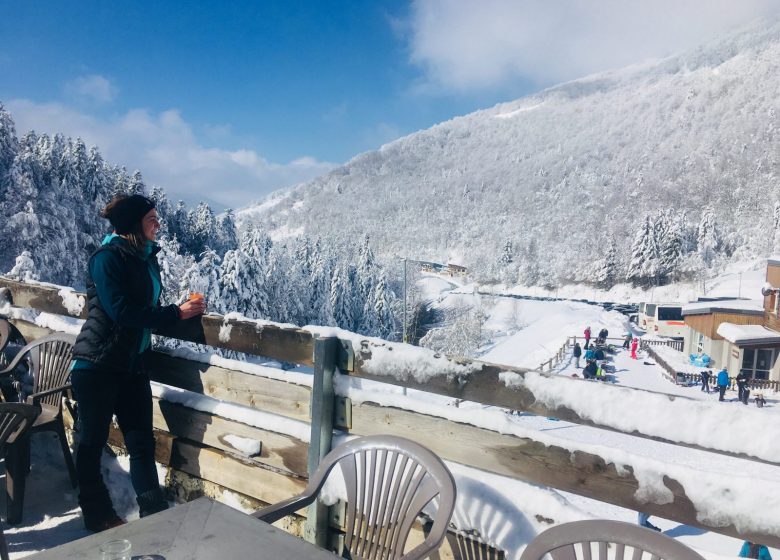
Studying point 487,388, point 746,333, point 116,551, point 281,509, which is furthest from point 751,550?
point 746,333

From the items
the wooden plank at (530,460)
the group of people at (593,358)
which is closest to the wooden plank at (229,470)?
the wooden plank at (530,460)

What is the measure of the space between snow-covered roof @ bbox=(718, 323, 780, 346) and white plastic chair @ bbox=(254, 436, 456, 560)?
2822 centimetres

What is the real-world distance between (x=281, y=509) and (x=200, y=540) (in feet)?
1.46

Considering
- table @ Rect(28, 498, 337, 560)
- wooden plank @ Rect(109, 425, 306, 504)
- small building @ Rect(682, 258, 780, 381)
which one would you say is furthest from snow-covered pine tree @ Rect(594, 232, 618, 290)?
table @ Rect(28, 498, 337, 560)

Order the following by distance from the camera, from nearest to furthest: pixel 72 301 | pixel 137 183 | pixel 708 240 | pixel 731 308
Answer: pixel 72 301, pixel 731 308, pixel 137 183, pixel 708 240

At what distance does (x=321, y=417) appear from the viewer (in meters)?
2.69

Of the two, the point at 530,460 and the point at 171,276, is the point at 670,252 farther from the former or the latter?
the point at 530,460

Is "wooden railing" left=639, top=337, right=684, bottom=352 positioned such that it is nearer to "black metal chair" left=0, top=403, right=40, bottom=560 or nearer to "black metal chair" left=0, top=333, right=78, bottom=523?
"black metal chair" left=0, top=333, right=78, bottom=523

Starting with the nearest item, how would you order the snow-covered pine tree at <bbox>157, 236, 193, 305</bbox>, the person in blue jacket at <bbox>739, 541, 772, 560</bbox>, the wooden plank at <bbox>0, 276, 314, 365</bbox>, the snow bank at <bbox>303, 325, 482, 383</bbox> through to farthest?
the snow bank at <bbox>303, 325, 482, 383</bbox> → the person in blue jacket at <bbox>739, 541, 772, 560</bbox> → the wooden plank at <bbox>0, 276, 314, 365</bbox> → the snow-covered pine tree at <bbox>157, 236, 193, 305</bbox>

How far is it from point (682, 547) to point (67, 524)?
375 cm

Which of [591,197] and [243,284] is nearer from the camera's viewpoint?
[243,284]

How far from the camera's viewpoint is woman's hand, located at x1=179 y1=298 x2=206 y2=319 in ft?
10.3

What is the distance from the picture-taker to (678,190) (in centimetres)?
13875

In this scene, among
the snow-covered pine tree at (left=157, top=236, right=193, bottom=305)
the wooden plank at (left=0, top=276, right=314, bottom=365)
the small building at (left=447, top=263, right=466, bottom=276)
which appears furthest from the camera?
the small building at (left=447, top=263, right=466, bottom=276)
